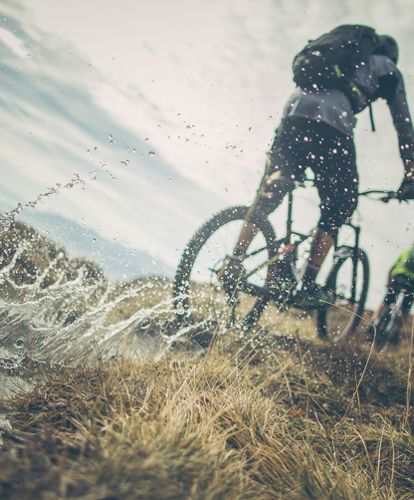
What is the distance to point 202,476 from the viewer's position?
94cm

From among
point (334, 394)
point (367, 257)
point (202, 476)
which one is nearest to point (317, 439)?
point (334, 394)

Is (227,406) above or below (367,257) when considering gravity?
below

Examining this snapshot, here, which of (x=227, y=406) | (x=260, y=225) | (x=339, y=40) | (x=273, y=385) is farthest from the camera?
(x=260, y=225)

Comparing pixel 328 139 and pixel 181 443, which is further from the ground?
pixel 328 139

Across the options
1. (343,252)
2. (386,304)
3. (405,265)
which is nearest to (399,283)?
(405,265)

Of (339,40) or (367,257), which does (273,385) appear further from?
(367,257)

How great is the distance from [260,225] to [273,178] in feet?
1.57

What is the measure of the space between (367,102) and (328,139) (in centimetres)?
54

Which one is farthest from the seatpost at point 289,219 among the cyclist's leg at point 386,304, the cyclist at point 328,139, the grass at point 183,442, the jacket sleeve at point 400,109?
the cyclist's leg at point 386,304

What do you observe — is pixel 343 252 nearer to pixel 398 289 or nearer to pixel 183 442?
pixel 398 289

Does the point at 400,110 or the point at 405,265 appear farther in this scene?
the point at 405,265

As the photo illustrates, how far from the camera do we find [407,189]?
3.44 meters

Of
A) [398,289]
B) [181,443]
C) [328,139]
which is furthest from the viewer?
[398,289]

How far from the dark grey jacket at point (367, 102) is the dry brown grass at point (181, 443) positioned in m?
2.11
